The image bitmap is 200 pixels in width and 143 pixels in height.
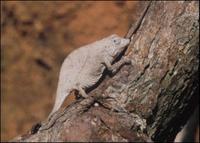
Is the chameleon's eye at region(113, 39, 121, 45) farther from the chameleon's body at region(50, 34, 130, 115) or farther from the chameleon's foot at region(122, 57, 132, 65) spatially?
the chameleon's foot at region(122, 57, 132, 65)

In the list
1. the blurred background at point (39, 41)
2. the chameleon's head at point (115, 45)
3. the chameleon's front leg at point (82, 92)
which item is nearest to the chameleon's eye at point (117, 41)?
the chameleon's head at point (115, 45)

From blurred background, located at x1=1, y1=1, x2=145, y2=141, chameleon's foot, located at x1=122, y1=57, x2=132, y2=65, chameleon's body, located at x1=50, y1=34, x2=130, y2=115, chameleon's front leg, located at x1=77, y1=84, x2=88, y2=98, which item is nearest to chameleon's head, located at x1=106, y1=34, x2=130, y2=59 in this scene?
chameleon's body, located at x1=50, y1=34, x2=130, y2=115

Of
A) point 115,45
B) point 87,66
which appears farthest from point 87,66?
point 115,45

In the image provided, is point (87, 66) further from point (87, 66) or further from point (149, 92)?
point (149, 92)

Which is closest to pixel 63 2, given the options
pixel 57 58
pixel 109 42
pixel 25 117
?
pixel 57 58

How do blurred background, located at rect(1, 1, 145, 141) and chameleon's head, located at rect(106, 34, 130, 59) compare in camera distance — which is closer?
chameleon's head, located at rect(106, 34, 130, 59)

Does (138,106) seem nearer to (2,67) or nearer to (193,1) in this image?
(193,1)
